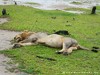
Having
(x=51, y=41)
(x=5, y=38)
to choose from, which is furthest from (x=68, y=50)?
(x=5, y=38)

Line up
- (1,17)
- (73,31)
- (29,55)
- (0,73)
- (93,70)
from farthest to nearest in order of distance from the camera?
(1,17) → (73,31) → (29,55) → (93,70) → (0,73)

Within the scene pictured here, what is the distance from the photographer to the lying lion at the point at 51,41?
1279 centimetres

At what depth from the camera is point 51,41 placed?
516 inches

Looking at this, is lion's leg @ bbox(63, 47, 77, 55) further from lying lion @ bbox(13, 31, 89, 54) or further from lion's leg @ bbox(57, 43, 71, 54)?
lion's leg @ bbox(57, 43, 71, 54)

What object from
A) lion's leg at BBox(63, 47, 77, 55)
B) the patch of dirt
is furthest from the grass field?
the patch of dirt

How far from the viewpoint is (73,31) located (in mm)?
18172

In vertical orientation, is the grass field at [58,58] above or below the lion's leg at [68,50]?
below

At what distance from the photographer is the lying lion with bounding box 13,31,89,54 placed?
1279cm

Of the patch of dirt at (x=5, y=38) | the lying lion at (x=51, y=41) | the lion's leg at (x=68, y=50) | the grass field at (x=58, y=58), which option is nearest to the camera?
the grass field at (x=58, y=58)

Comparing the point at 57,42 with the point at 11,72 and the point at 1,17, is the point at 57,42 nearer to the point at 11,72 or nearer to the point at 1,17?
the point at 11,72

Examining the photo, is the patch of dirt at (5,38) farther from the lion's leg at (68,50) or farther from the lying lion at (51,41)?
the lion's leg at (68,50)

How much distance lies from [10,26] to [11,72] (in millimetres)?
9142

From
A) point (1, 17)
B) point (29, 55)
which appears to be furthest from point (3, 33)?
point (1, 17)

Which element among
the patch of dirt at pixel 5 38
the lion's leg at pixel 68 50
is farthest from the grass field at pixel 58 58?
the patch of dirt at pixel 5 38
